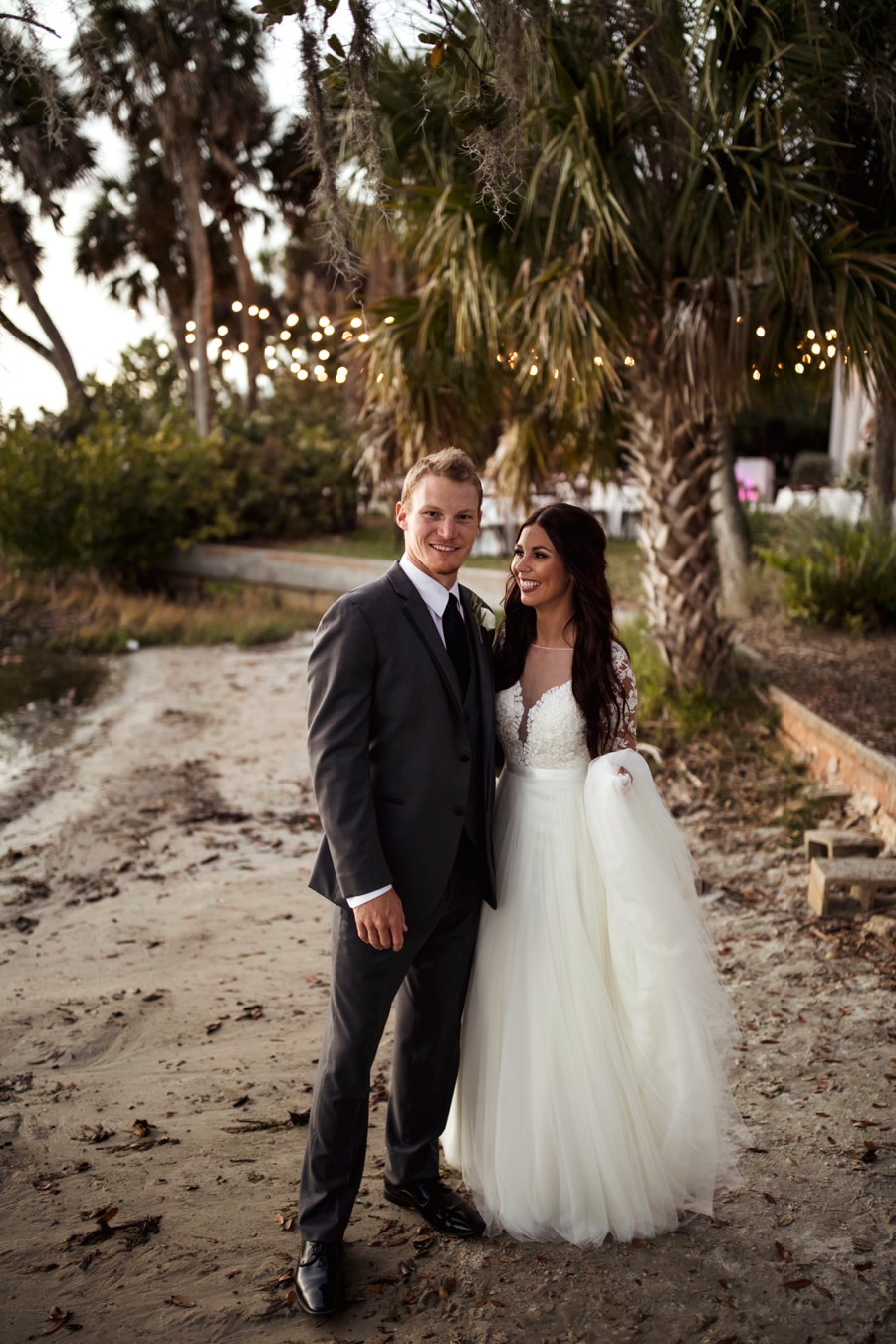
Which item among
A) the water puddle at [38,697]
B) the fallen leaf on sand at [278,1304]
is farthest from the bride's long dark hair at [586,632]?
the water puddle at [38,697]

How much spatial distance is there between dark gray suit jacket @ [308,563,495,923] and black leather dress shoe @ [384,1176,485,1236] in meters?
0.85

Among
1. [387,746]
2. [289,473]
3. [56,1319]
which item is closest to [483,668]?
[387,746]

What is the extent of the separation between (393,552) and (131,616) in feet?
13.8

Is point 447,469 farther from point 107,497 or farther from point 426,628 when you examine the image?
point 107,497

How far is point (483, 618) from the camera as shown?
293 centimetres

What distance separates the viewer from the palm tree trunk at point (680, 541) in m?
7.14

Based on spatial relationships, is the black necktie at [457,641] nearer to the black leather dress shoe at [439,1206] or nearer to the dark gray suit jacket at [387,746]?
the dark gray suit jacket at [387,746]

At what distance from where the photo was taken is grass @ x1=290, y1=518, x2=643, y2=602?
12523 millimetres

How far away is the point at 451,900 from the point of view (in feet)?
8.79

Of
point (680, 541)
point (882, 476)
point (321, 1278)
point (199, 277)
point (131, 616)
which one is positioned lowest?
point (321, 1278)

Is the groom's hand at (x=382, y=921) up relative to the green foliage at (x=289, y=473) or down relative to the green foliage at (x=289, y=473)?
down

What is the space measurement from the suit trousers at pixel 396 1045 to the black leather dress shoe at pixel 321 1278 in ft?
0.09

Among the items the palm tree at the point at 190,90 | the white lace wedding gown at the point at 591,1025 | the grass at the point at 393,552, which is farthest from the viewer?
the palm tree at the point at 190,90

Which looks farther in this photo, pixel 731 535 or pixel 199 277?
pixel 199 277
